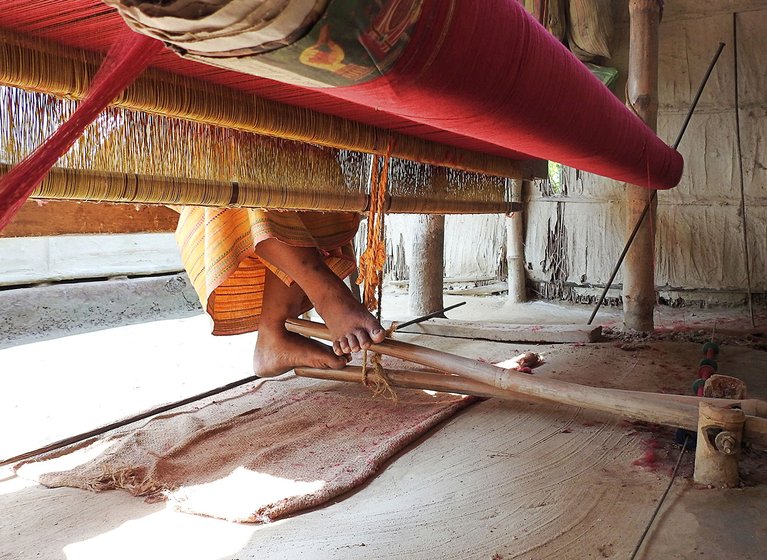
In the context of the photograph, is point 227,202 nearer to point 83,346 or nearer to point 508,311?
point 83,346

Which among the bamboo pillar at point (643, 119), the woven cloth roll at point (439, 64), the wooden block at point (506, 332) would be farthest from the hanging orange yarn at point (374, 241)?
the bamboo pillar at point (643, 119)

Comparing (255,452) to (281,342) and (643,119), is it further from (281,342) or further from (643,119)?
(643,119)

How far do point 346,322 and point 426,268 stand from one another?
2.72 metres

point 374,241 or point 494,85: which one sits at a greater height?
point 494,85

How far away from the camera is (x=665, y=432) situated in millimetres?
1925

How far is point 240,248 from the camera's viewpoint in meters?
2.11

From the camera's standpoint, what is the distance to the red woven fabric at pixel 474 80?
584 mm

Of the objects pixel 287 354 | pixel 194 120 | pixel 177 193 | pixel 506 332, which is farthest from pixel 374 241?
pixel 506 332

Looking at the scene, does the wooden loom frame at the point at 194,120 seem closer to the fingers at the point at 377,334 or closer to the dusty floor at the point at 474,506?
the fingers at the point at 377,334

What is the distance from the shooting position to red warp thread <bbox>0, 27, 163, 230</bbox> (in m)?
0.62

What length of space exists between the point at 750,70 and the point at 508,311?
2839mm

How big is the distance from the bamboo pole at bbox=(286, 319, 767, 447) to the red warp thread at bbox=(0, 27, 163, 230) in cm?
145

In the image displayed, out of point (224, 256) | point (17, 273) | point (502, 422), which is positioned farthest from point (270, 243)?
point (17, 273)

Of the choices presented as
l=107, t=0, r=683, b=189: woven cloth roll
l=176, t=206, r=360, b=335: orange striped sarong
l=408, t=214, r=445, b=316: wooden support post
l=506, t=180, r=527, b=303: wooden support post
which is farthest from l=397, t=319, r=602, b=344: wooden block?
l=107, t=0, r=683, b=189: woven cloth roll
